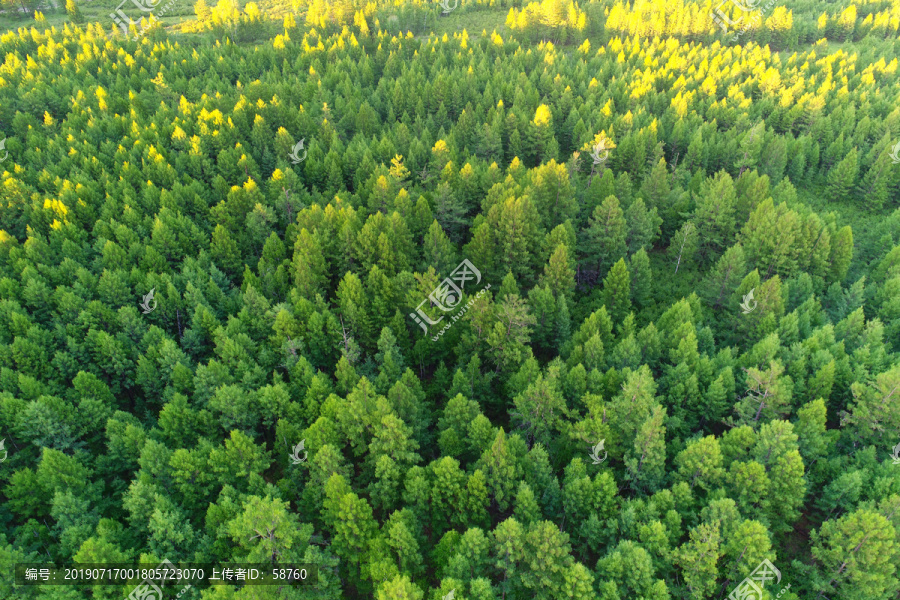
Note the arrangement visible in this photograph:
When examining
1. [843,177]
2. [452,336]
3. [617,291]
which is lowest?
[452,336]

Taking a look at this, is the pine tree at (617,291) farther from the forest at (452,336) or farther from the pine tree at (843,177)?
the pine tree at (843,177)

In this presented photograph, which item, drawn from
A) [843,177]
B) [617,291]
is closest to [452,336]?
[617,291]

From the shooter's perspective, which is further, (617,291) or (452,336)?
(617,291)

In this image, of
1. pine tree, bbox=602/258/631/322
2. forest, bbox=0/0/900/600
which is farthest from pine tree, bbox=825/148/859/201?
pine tree, bbox=602/258/631/322

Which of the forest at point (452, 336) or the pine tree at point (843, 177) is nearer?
the forest at point (452, 336)

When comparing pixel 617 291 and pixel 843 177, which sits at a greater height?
pixel 843 177

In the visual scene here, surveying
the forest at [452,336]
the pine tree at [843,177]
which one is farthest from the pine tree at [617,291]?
the pine tree at [843,177]

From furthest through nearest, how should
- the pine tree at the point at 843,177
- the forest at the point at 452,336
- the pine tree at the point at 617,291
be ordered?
1. the pine tree at the point at 843,177
2. the pine tree at the point at 617,291
3. the forest at the point at 452,336

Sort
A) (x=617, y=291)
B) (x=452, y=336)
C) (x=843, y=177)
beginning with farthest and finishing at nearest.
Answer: (x=843, y=177) → (x=617, y=291) → (x=452, y=336)

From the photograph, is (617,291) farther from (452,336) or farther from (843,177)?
(843,177)

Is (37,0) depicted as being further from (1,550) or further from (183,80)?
(1,550)
